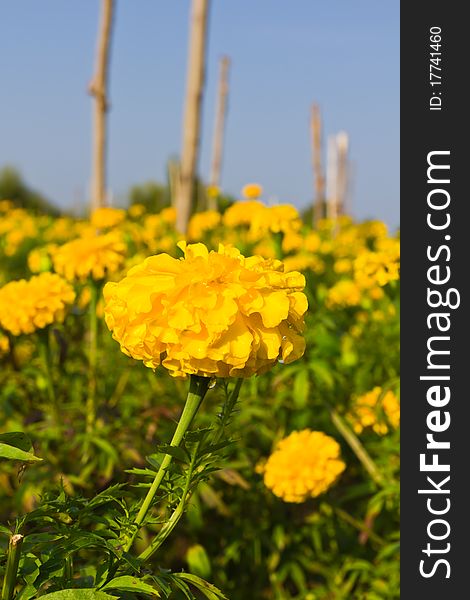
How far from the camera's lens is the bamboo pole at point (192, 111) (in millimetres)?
4184

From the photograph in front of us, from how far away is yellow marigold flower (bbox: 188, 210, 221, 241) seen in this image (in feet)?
13.1

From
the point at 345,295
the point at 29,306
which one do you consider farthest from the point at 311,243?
the point at 29,306

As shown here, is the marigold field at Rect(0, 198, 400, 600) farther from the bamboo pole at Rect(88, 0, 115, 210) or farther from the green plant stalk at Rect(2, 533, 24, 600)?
the bamboo pole at Rect(88, 0, 115, 210)

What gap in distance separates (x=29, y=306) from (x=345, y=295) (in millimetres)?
1513

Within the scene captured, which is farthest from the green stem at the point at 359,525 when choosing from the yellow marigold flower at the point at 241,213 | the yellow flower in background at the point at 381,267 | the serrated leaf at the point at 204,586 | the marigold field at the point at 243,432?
the serrated leaf at the point at 204,586

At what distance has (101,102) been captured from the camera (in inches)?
175

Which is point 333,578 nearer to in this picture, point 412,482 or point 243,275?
point 412,482

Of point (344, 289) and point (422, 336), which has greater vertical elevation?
point (344, 289)

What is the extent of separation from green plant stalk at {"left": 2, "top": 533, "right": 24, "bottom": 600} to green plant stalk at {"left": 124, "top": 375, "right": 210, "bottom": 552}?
5.5 inches

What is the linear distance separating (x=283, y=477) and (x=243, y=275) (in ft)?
3.67

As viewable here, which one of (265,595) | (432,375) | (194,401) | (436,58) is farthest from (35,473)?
(436,58)

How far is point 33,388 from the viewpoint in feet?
A: 8.66

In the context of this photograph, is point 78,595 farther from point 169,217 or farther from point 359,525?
point 169,217

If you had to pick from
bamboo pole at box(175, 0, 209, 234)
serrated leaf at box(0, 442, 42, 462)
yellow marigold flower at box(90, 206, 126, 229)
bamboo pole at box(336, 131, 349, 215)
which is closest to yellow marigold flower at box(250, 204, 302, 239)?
yellow marigold flower at box(90, 206, 126, 229)
